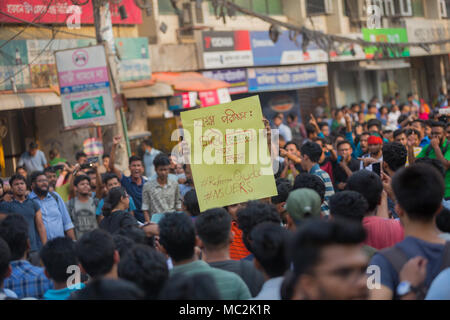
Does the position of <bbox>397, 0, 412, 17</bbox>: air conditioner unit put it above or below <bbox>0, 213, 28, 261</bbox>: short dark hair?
above

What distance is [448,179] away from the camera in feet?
23.6

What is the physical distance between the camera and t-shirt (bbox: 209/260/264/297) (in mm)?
3762

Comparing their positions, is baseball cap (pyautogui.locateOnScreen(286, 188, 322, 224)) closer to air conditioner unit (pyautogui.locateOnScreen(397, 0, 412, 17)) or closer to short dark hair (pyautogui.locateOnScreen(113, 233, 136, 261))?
short dark hair (pyautogui.locateOnScreen(113, 233, 136, 261))

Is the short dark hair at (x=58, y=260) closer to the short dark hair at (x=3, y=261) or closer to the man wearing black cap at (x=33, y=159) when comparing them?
the short dark hair at (x=3, y=261)

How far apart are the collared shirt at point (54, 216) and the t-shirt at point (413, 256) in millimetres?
5290

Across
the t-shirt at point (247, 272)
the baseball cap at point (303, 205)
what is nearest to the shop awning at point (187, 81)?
the baseball cap at point (303, 205)

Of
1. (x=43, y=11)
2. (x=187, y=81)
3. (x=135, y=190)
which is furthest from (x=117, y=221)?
(x=187, y=81)

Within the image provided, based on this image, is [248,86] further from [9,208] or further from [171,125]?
[9,208]

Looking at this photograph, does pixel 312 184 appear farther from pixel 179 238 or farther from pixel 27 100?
pixel 27 100

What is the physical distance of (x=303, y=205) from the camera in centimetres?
409

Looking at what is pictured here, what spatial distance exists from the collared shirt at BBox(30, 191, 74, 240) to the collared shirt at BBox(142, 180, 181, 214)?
0.93 meters

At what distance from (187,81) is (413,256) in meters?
12.9

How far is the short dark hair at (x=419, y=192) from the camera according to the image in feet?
10.5

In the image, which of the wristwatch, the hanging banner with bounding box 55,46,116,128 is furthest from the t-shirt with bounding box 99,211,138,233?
the hanging banner with bounding box 55,46,116,128
